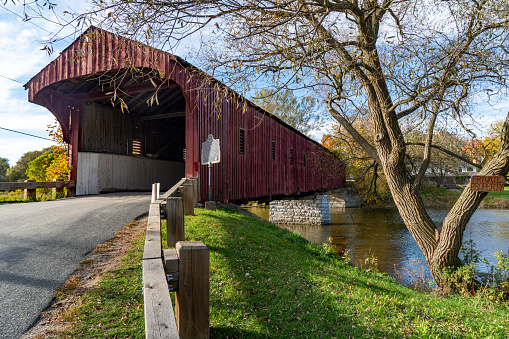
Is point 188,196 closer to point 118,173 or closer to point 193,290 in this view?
point 193,290

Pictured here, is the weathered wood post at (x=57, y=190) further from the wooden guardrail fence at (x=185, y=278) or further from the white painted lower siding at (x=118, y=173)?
the wooden guardrail fence at (x=185, y=278)

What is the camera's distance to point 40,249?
14.8 ft

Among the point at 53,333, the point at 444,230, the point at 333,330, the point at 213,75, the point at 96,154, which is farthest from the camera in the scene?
the point at 96,154

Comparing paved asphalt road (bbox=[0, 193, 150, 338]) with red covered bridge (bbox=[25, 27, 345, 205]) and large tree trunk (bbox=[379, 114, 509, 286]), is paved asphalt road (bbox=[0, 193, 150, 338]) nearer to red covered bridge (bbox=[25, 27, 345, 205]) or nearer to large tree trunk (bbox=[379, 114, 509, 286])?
red covered bridge (bbox=[25, 27, 345, 205])

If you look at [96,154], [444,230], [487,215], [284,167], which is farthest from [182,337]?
[487,215]

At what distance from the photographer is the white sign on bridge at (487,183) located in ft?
18.9

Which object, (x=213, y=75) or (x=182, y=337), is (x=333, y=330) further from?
(x=213, y=75)

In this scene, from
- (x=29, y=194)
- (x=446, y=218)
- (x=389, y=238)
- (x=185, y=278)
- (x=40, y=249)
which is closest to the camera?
(x=185, y=278)

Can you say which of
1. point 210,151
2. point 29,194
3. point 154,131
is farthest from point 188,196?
point 154,131

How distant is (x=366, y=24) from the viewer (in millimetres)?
6480

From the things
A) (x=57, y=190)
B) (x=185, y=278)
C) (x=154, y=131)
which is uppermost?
(x=154, y=131)

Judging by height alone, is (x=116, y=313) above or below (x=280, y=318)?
above

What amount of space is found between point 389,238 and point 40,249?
1419 centimetres

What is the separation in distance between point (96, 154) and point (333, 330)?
1254cm
